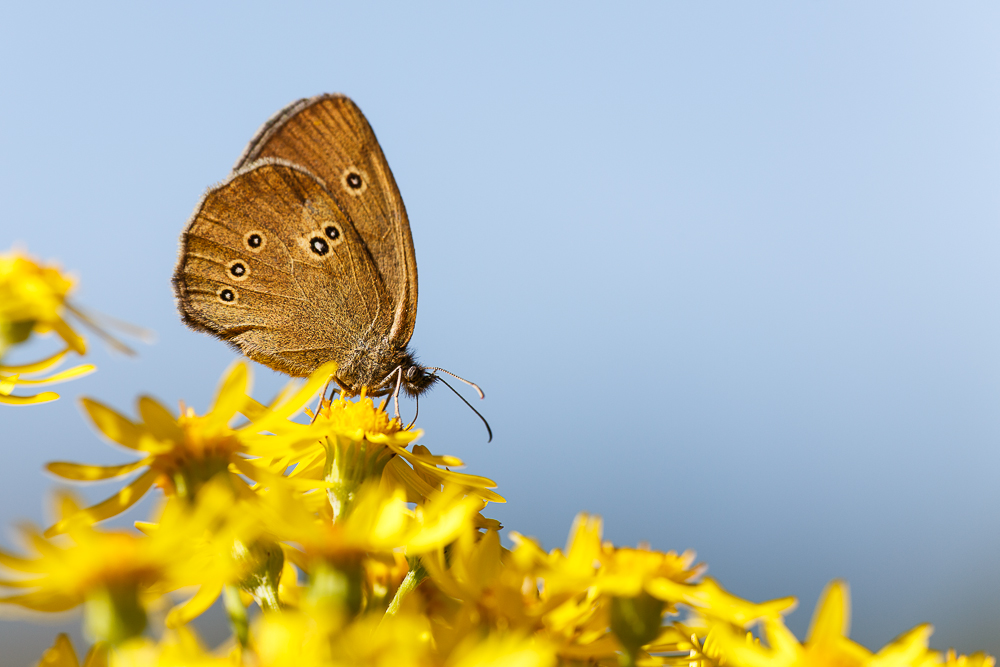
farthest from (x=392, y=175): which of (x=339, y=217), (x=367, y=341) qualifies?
(x=367, y=341)

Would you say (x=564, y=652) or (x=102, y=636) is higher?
(x=564, y=652)

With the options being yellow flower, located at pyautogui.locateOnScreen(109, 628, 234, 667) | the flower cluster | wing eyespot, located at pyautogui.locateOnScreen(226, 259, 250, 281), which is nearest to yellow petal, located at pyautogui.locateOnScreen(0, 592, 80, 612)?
the flower cluster

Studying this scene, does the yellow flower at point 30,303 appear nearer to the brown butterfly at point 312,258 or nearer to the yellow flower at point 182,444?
the yellow flower at point 182,444

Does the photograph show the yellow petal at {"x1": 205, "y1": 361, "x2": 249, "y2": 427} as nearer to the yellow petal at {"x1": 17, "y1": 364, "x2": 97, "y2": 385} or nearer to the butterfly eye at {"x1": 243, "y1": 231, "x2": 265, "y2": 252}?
the yellow petal at {"x1": 17, "y1": 364, "x2": 97, "y2": 385}

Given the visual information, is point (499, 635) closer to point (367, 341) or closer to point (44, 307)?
point (44, 307)

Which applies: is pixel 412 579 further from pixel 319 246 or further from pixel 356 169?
pixel 356 169

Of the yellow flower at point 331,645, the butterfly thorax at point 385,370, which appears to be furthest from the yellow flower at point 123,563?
the butterfly thorax at point 385,370
